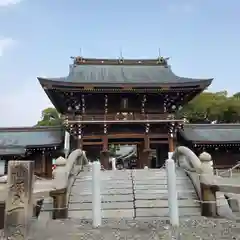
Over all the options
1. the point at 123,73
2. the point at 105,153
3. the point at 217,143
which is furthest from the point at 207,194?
the point at 123,73

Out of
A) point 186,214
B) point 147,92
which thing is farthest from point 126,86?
point 186,214

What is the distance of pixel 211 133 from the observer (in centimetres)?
2142

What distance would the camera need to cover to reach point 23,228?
547 cm

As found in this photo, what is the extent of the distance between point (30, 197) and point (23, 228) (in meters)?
0.52

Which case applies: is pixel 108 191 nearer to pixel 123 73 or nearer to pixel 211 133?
pixel 211 133

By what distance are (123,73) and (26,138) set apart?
788 centimetres

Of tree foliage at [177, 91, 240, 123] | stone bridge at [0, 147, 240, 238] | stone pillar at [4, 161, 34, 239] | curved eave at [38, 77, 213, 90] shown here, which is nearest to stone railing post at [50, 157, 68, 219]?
stone bridge at [0, 147, 240, 238]

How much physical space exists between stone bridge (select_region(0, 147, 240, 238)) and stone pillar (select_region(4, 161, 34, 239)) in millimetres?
811

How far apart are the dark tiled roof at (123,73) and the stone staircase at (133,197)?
11.7 metres

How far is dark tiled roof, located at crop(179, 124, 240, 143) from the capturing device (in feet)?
65.3

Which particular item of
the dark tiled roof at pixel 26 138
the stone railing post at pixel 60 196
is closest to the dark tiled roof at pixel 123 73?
the dark tiled roof at pixel 26 138

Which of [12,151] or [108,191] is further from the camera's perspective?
[12,151]

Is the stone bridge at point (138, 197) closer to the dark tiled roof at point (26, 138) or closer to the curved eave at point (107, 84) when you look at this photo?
the curved eave at point (107, 84)

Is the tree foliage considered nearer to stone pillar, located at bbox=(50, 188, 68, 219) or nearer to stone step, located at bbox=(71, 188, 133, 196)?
stone step, located at bbox=(71, 188, 133, 196)
